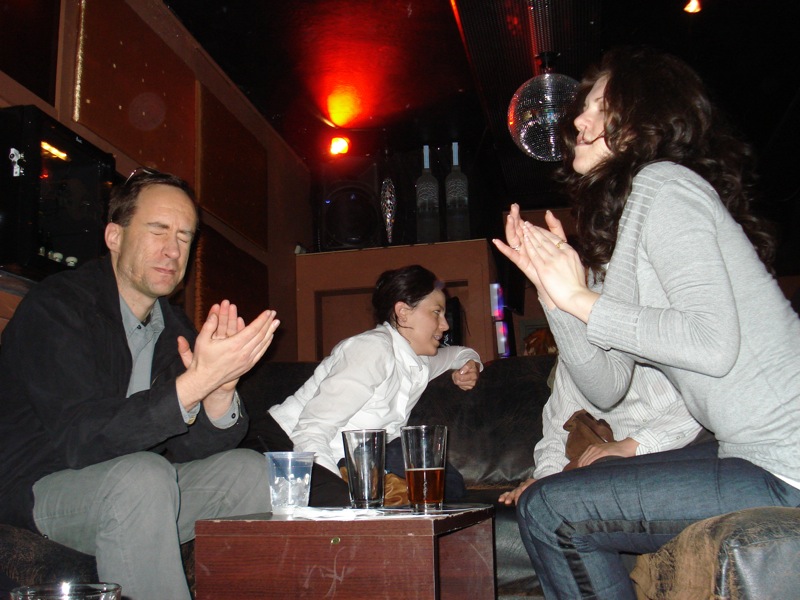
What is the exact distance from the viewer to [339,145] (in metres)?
4.77

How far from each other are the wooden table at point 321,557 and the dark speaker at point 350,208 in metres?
3.42

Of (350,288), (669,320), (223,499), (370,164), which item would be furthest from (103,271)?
(370,164)

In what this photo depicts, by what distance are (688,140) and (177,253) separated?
4.25 ft

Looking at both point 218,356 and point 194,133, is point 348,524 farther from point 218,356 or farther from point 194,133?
point 194,133

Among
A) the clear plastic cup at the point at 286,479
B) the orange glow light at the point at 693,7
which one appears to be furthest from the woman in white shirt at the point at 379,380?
the orange glow light at the point at 693,7

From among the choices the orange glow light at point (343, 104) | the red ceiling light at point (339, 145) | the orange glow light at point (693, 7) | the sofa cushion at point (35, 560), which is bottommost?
the sofa cushion at point (35, 560)

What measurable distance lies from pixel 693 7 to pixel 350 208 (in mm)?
2360

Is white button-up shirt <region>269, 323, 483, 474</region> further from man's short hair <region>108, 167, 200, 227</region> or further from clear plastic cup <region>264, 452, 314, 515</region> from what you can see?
man's short hair <region>108, 167, 200, 227</region>

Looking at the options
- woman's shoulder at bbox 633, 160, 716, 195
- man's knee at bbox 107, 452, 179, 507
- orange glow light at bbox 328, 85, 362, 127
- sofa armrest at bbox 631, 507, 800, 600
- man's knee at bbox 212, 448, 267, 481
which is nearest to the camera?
sofa armrest at bbox 631, 507, 800, 600

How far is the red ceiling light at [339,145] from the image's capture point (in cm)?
474

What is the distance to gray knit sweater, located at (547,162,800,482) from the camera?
1056mm

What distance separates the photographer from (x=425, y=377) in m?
2.49

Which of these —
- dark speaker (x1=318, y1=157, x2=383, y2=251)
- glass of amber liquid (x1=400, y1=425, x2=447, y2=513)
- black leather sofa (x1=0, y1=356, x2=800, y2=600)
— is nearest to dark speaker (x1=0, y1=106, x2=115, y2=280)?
black leather sofa (x1=0, y1=356, x2=800, y2=600)

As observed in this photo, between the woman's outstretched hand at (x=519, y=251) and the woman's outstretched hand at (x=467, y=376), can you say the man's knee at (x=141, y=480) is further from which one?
the woman's outstretched hand at (x=467, y=376)
